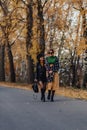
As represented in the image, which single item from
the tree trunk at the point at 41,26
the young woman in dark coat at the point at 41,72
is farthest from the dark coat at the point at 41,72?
the tree trunk at the point at 41,26

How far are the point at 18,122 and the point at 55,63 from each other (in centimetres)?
649

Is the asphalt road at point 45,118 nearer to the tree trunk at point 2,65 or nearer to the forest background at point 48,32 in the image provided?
the forest background at point 48,32

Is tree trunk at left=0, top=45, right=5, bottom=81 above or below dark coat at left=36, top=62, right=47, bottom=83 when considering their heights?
below

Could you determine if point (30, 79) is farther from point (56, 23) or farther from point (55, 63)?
point (55, 63)

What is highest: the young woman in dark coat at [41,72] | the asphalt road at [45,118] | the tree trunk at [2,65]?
the young woman in dark coat at [41,72]

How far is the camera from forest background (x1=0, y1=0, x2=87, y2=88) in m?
37.3

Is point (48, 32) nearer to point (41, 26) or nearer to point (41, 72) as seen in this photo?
point (41, 26)

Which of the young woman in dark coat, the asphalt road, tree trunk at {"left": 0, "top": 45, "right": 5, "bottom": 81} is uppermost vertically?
the young woman in dark coat

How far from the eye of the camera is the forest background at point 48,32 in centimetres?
3734

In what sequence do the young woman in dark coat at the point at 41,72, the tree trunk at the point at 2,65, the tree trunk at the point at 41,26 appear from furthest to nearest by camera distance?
the tree trunk at the point at 2,65 < the tree trunk at the point at 41,26 < the young woman in dark coat at the point at 41,72

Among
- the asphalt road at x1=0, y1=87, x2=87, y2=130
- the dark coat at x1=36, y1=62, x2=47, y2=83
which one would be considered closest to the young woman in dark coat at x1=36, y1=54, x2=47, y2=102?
the dark coat at x1=36, y1=62, x2=47, y2=83

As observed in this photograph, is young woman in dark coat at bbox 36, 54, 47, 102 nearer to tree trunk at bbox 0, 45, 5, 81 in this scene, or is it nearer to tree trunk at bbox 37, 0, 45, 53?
tree trunk at bbox 37, 0, 45, 53

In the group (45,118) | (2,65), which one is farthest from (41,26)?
(45,118)


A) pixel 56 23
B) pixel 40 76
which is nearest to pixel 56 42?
pixel 56 23
